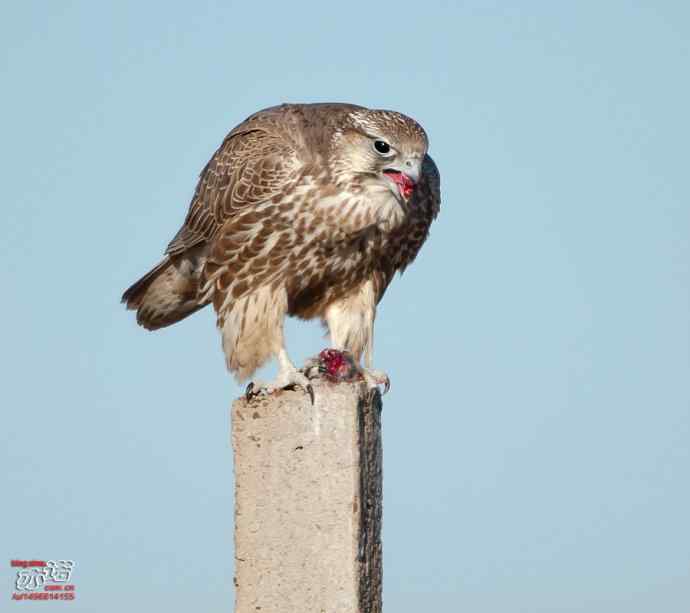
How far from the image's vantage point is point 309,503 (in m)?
6.77

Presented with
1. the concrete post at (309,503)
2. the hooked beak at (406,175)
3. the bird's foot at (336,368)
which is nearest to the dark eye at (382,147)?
the hooked beak at (406,175)

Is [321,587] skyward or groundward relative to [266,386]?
groundward

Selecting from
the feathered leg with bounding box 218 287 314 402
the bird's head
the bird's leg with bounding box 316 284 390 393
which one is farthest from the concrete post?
the bird's head

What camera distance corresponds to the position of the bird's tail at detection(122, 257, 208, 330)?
923 cm

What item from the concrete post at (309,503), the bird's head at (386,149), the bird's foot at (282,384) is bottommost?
the concrete post at (309,503)

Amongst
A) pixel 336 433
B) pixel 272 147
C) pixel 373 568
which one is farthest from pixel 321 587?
pixel 272 147

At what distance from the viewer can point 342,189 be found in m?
8.03

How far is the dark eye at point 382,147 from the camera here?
26.0ft

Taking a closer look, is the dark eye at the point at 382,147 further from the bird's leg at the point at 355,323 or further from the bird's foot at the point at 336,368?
the bird's foot at the point at 336,368

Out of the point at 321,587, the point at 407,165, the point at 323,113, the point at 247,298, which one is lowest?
the point at 321,587

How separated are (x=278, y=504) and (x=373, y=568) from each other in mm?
559

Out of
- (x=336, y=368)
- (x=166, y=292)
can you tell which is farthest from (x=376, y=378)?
(x=166, y=292)

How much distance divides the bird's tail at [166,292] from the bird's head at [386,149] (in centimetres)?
158

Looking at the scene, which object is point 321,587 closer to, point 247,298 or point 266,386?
point 266,386
